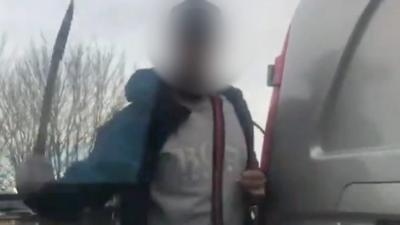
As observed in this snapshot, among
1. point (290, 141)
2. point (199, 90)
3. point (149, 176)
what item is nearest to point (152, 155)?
point (149, 176)

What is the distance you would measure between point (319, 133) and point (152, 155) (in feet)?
1.42

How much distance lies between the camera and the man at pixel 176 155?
85.7 inches

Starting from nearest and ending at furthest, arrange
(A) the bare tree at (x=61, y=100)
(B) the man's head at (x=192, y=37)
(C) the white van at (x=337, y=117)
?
(C) the white van at (x=337, y=117), (A) the bare tree at (x=61, y=100), (B) the man's head at (x=192, y=37)

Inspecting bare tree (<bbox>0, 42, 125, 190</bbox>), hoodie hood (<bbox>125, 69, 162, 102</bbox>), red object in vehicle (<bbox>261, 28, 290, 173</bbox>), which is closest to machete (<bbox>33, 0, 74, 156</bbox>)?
bare tree (<bbox>0, 42, 125, 190</bbox>)

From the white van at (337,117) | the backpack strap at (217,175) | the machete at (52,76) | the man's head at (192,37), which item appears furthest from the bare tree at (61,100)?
the white van at (337,117)

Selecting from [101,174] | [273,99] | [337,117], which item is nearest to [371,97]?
[337,117]

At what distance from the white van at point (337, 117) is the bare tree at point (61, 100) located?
47 cm

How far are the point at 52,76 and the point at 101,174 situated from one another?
0.27m

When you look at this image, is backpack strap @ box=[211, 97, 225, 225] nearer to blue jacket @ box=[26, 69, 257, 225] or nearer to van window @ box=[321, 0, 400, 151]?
blue jacket @ box=[26, 69, 257, 225]

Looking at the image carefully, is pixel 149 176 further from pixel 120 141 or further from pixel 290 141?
pixel 290 141

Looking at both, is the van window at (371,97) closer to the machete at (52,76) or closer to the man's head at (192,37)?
the man's head at (192,37)

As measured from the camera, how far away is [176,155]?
224 centimetres

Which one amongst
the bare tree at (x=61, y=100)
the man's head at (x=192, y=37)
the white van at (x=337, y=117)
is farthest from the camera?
the man's head at (x=192, y=37)

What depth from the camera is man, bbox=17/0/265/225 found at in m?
2.18
